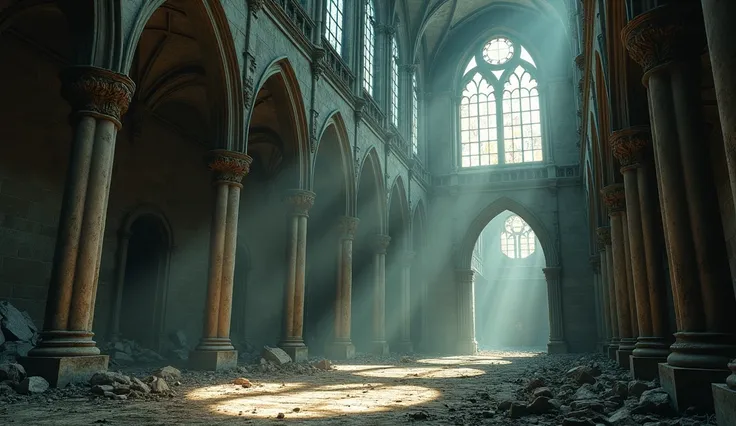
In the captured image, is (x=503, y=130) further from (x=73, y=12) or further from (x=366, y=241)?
(x=73, y=12)

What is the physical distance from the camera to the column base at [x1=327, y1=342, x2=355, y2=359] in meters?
14.9

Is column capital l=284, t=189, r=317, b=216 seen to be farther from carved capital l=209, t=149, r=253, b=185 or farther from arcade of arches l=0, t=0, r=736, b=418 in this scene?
carved capital l=209, t=149, r=253, b=185

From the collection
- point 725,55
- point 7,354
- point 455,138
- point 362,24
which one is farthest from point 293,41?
point 455,138

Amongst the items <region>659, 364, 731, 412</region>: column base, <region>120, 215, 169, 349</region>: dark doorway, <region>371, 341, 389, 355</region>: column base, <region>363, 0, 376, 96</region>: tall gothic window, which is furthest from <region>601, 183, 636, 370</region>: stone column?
<region>120, 215, 169, 349</region>: dark doorway

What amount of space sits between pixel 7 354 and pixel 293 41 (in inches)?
310

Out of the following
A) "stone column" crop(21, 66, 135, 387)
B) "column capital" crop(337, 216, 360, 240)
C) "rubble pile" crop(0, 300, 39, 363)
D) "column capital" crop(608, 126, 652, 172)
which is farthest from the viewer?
"column capital" crop(337, 216, 360, 240)

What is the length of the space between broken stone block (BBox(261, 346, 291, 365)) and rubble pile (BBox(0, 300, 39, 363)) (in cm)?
399

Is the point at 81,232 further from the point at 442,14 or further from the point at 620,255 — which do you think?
the point at 442,14

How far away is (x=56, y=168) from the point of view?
37.0 ft

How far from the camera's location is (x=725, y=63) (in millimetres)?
3402

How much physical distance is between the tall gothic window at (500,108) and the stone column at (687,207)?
745 inches

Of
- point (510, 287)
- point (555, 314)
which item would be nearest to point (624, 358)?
point (555, 314)

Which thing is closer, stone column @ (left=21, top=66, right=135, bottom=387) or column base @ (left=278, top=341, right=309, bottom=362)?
stone column @ (left=21, top=66, right=135, bottom=387)

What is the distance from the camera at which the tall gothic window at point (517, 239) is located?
135ft
